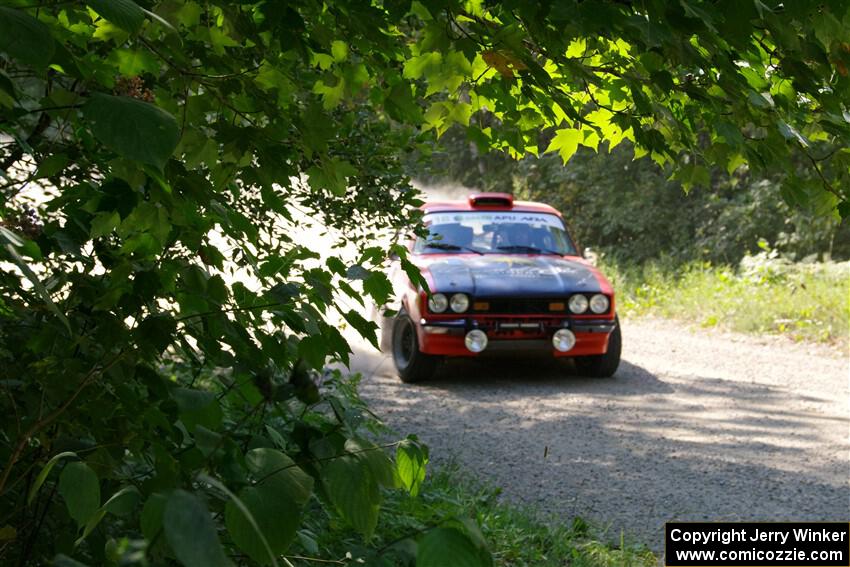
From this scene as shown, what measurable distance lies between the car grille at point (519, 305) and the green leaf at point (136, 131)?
8115mm

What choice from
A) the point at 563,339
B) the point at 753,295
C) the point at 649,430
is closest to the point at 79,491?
the point at 649,430

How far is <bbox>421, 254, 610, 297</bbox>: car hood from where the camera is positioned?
373 inches

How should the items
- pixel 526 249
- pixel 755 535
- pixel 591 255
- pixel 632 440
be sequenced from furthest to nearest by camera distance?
pixel 591 255, pixel 526 249, pixel 632 440, pixel 755 535

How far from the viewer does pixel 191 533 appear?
3.61ft

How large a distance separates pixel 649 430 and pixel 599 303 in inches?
81.5

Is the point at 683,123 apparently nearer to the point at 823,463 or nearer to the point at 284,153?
the point at 284,153

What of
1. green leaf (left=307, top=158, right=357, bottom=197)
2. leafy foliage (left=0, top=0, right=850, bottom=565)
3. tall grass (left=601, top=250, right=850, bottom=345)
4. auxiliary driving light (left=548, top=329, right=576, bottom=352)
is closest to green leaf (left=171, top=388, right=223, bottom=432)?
leafy foliage (left=0, top=0, right=850, bottom=565)

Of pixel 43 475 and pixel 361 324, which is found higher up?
pixel 361 324

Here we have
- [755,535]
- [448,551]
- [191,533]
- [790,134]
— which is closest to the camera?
[191,533]

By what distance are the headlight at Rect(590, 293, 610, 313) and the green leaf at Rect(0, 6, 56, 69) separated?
28.5 ft

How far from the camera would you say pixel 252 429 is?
2.13 metres

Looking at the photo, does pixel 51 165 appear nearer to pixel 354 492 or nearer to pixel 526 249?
pixel 354 492

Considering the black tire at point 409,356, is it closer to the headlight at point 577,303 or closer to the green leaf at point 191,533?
the headlight at point 577,303

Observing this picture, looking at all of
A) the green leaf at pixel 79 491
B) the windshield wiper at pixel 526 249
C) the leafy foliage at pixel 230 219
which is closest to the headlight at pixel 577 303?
the windshield wiper at pixel 526 249
